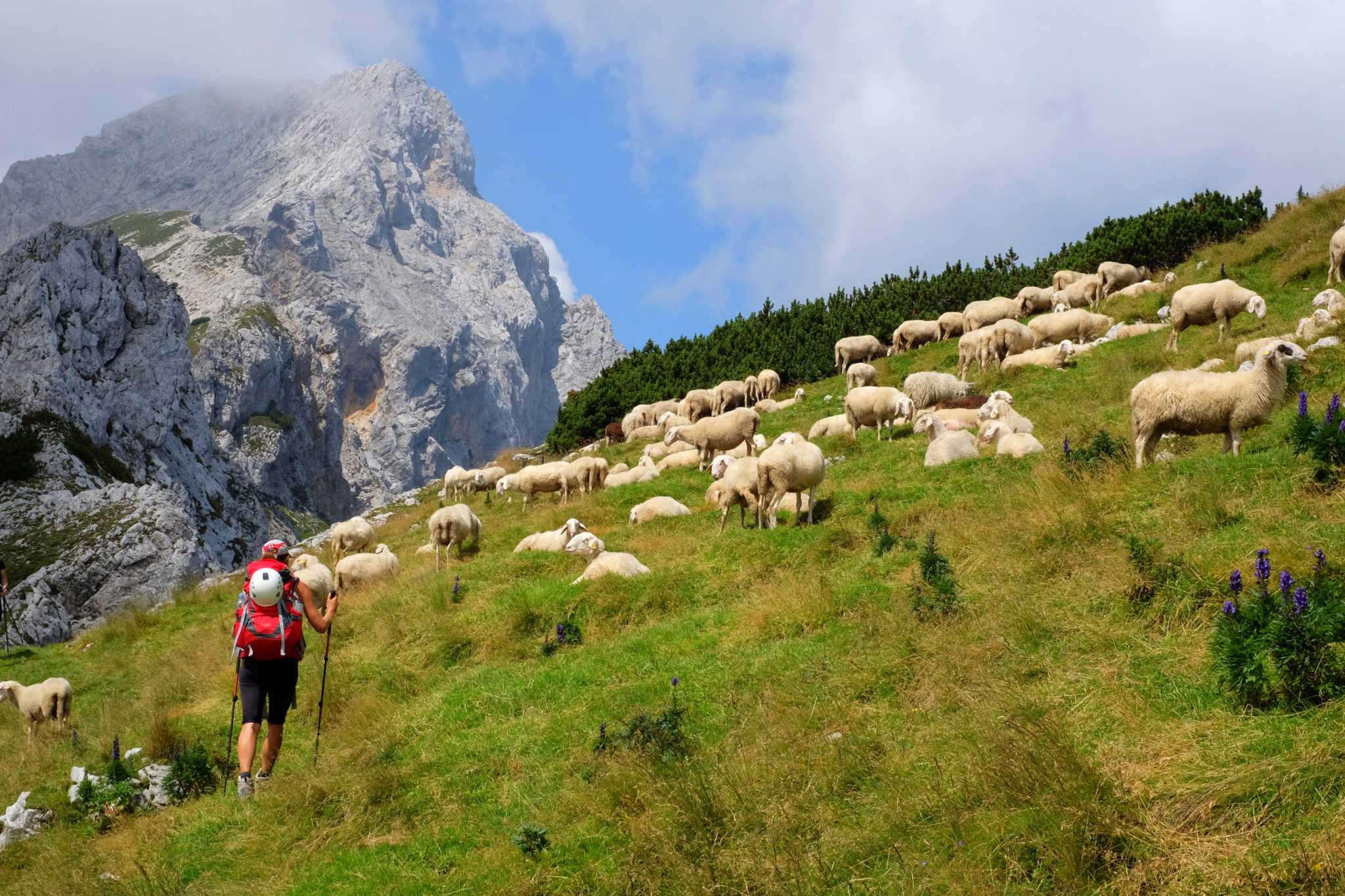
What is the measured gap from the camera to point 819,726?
292 inches

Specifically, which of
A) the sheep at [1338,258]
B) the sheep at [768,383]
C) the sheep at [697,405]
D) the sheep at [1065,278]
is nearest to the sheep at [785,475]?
the sheep at [1338,258]

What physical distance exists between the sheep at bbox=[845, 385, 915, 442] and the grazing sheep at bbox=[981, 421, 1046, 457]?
10.7 feet

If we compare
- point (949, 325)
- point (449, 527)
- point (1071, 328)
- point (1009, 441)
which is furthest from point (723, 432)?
point (949, 325)

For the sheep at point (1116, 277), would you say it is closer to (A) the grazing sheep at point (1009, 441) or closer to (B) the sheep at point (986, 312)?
(B) the sheep at point (986, 312)

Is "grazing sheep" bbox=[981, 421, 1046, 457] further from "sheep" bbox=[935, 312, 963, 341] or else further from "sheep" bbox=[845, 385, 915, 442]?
"sheep" bbox=[935, 312, 963, 341]

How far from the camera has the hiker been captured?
8.88 meters

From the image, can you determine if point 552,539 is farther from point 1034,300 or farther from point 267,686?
point 1034,300

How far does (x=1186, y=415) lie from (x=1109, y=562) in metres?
4.55

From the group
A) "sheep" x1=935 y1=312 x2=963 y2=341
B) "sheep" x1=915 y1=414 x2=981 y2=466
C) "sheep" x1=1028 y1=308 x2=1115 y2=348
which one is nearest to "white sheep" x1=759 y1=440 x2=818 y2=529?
"sheep" x1=915 y1=414 x2=981 y2=466

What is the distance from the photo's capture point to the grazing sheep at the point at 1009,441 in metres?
15.8

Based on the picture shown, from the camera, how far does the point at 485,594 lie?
1394 cm

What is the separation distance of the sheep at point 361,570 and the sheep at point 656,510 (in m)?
5.36

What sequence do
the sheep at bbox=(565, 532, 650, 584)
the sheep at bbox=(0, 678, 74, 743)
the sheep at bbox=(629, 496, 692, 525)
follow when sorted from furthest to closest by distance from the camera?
the sheep at bbox=(629, 496, 692, 525), the sheep at bbox=(0, 678, 74, 743), the sheep at bbox=(565, 532, 650, 584)

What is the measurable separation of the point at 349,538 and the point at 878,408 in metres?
14.6
